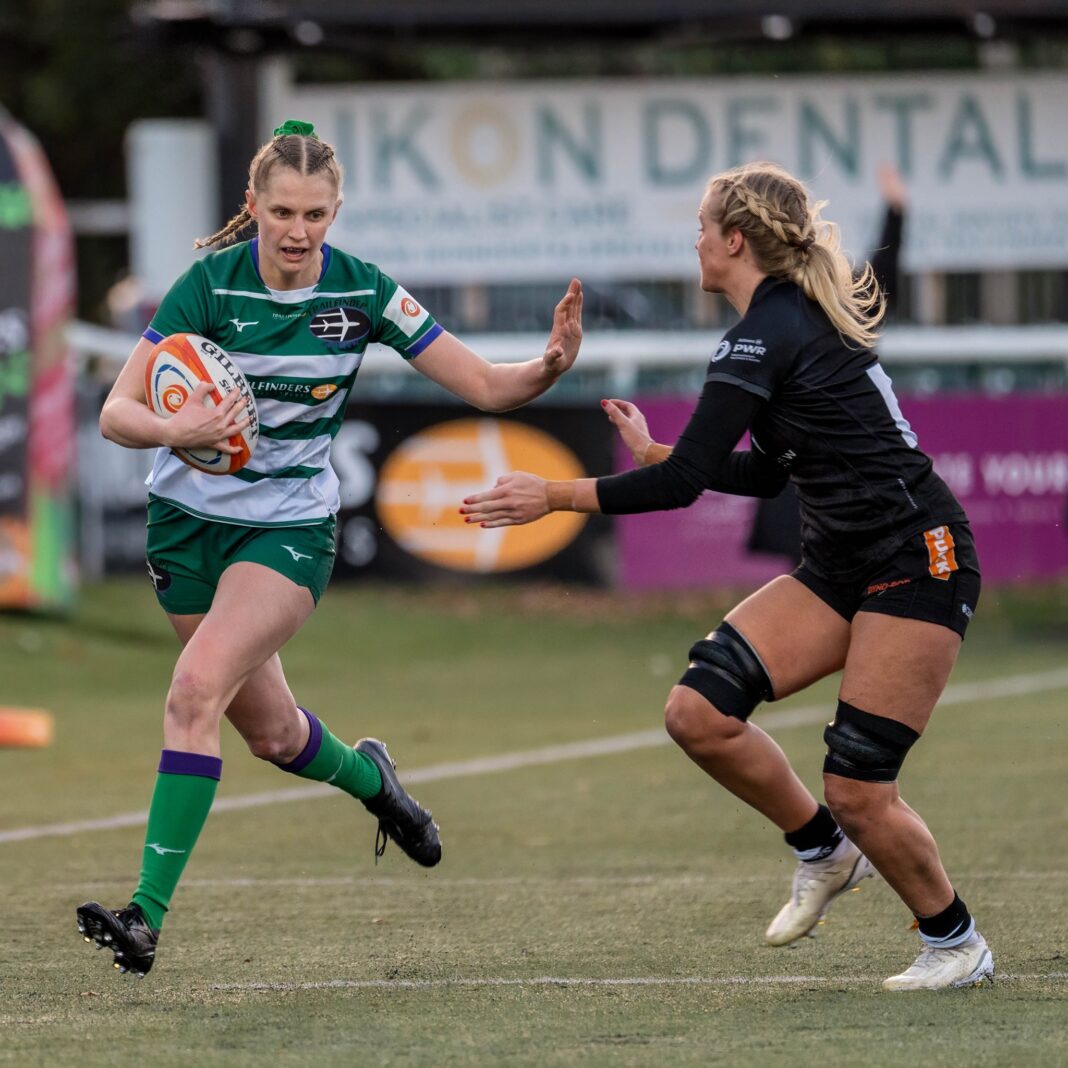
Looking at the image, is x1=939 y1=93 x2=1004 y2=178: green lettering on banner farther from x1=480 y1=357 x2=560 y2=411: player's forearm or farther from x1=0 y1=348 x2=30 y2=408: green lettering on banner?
x1=480 y1=357 x2=560 y2=411: player's forearm

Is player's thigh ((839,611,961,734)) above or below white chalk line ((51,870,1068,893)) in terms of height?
above

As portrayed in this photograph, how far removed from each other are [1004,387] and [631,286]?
3.88m

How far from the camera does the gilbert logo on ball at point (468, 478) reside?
17172 millimetres

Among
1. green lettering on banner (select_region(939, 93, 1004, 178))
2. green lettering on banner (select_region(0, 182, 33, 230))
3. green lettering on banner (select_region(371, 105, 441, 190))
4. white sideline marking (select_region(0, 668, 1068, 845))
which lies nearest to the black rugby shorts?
white sideline marking (select_region(0, 668, 1068, 845))

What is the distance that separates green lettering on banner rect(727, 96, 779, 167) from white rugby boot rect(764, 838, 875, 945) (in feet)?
48.4

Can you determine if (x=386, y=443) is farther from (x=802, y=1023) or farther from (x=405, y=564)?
(x=802, y=1023)

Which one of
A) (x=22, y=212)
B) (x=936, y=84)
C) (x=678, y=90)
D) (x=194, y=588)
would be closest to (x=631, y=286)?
(x=678, y=90)

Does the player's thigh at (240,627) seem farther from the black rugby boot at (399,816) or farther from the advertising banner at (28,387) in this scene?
the advertising banner at (28,387)

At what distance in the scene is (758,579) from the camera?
17594 mm

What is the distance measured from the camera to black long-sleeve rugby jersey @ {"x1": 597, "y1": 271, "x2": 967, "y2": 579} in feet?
18.6

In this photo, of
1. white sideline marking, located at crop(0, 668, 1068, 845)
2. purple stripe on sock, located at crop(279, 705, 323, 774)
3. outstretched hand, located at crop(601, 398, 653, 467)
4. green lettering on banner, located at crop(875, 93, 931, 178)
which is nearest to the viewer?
outstretched hand, located at crop(601, 398, 653, 467)

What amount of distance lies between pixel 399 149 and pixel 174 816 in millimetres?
15305

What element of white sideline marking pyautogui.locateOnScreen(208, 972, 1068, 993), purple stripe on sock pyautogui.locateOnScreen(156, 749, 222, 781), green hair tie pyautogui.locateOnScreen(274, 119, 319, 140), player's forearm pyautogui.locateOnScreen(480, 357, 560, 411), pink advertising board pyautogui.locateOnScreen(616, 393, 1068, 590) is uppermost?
green hair tie pyautogui.locateOnScreen(274, 119, 319, 140)

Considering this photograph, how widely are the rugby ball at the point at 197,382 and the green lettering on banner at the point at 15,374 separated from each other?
9.84 meters
